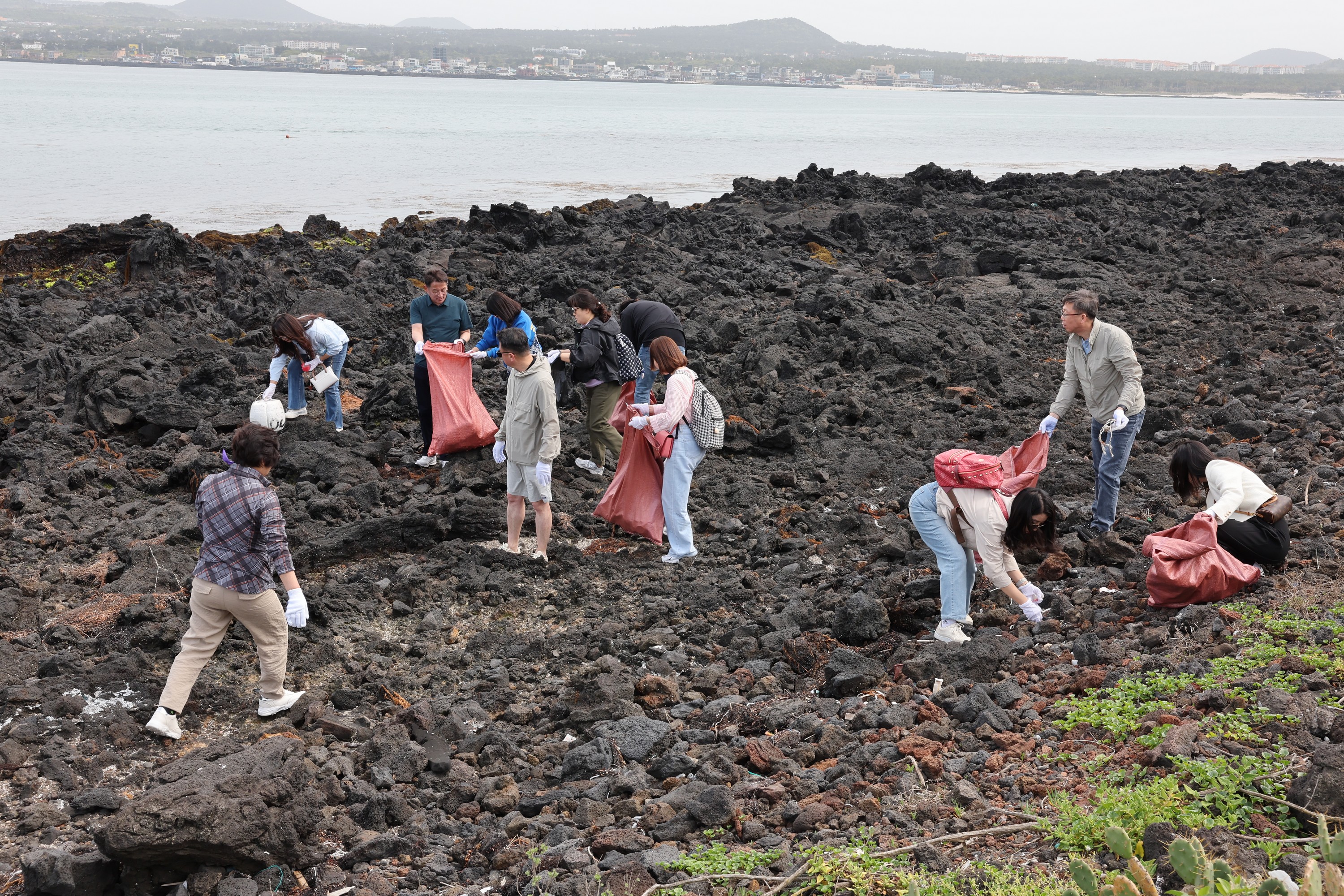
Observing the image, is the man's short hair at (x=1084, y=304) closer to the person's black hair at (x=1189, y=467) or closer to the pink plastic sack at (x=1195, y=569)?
the person's black hair at (x=1189, y=467)

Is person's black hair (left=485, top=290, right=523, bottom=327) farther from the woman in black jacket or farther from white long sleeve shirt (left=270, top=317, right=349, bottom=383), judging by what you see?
white long sleeve shirt (left=270, top=317, right=349, bottom=383)

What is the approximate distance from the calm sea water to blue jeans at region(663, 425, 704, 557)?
2524cm

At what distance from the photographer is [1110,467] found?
7.68m

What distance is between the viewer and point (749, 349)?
1365 centimetres

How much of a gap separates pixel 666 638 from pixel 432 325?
447 centimetres

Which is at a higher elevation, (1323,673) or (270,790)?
(1323,673)

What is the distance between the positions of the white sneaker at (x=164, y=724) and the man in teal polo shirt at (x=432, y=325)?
15.2ft

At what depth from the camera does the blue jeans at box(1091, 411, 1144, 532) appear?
756cm

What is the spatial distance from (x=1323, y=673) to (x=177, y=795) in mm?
5216

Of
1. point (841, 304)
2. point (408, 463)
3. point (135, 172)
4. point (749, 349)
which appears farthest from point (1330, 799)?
point (135, 172)

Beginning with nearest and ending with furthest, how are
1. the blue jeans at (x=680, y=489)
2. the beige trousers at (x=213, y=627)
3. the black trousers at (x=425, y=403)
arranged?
the beige trousers at (x=213, y=627), the blue jeans at (x=680, y=489), the black trousers at (x=425, y=403)

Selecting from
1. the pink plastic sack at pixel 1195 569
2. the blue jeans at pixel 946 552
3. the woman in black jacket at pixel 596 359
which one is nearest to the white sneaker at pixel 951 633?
the blue jeans at pixel 946 552

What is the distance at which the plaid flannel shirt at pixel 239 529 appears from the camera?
550 centimetres

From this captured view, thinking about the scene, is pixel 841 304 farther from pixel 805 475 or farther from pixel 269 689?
pixel 269 689
